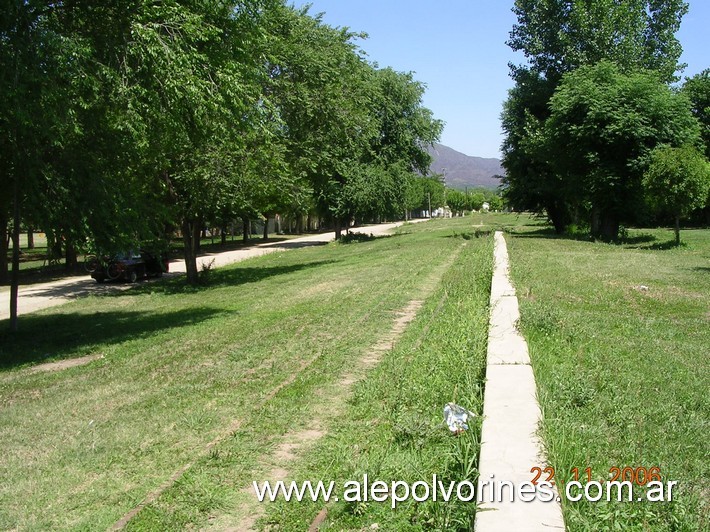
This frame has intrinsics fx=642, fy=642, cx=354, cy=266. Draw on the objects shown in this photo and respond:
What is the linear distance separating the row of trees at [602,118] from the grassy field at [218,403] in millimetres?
17555

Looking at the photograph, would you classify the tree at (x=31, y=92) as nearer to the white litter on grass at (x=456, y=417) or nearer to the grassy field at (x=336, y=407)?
the grassy field at (x=336, y=407)

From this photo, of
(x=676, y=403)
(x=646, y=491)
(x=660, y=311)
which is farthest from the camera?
(x=660, y=311)

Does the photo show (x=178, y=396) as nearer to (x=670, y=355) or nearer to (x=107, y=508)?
(x=107, y=508)

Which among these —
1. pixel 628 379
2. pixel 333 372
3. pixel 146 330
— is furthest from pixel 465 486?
pixel 146 330

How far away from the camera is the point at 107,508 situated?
429cm

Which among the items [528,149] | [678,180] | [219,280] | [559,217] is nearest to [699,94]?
[559,217]

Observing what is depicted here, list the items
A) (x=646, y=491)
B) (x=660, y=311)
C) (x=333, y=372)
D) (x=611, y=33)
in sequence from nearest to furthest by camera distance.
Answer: (x=646, y=491), (x=333, y=372), (x=660, y=311), (x=611, y=33)

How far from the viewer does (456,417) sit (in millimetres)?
4980

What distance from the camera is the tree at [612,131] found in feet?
90.4

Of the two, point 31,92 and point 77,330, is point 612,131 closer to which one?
point 77,330

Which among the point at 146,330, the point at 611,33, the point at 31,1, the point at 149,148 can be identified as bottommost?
the point at 146,330

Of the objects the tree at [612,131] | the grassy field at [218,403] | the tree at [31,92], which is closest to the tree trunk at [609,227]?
the tree at [612,131]

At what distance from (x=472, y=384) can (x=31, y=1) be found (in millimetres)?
9443

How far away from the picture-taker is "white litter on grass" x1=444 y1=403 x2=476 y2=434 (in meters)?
4.83
